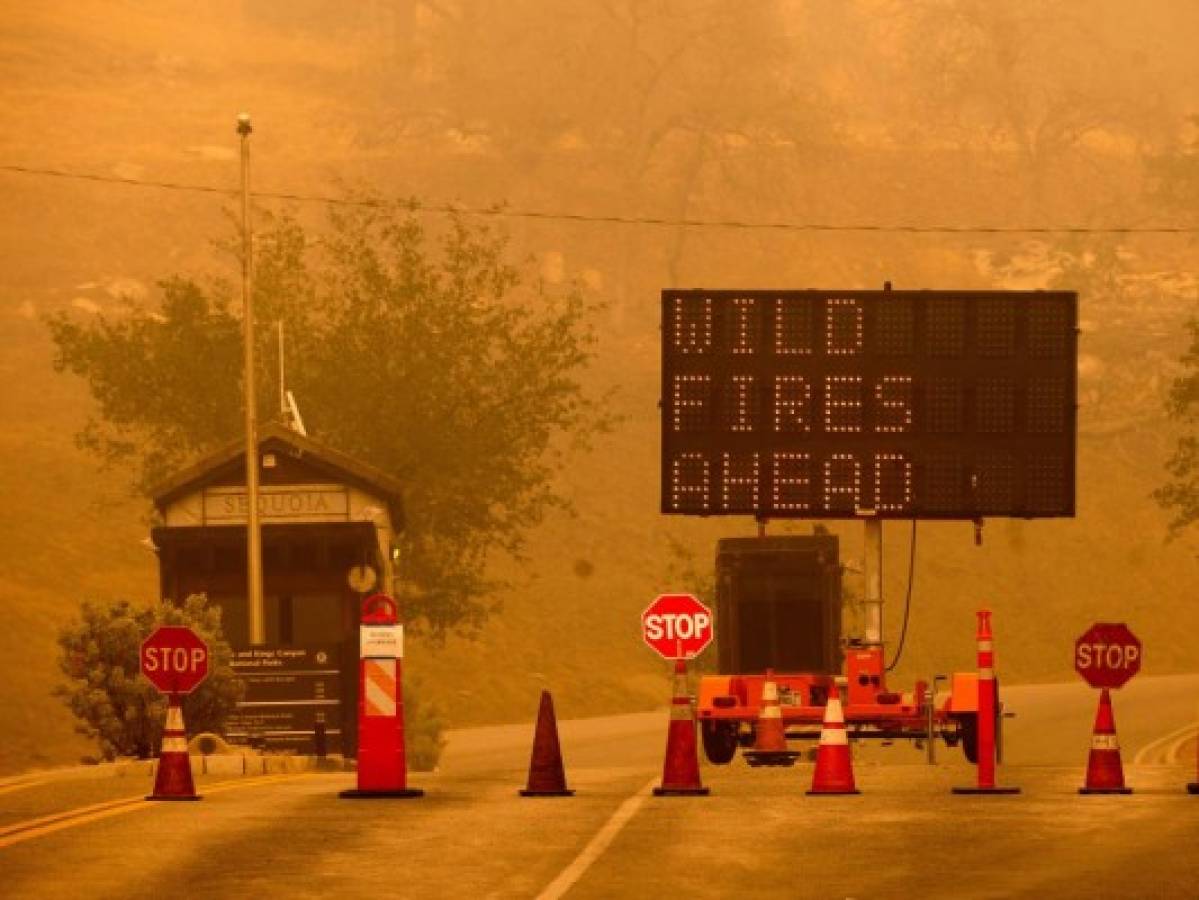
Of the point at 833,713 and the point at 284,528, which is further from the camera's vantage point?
the point at 284,528

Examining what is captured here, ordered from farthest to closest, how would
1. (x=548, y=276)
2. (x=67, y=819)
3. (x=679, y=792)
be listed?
(x=548, y=276) → (x=679, y=792) → (x=67, y=819)

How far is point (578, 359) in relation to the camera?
6119 centimetres

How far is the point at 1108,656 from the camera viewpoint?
23.4 m

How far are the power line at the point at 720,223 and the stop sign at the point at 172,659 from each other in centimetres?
10256

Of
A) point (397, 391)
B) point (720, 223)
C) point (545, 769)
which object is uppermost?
point (720, 223)

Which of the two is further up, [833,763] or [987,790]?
[833,763]

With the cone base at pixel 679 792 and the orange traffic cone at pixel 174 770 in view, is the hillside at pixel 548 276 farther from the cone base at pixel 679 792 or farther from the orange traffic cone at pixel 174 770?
the cone base at pixel 679 792

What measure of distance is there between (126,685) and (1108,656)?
1222 cm

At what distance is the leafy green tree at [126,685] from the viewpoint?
32.3 meters

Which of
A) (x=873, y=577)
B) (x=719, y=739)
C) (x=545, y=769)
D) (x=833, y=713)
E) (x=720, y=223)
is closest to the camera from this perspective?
(x=833, y=713)

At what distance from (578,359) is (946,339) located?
27.0 m

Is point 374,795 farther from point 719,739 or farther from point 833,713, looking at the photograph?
point 719,739

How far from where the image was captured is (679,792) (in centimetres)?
2330

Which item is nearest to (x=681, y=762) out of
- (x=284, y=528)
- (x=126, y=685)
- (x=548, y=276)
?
(x=126, y=685)
